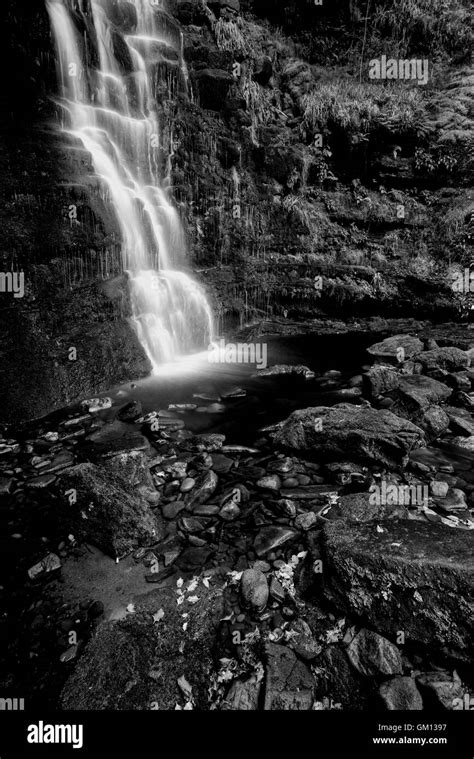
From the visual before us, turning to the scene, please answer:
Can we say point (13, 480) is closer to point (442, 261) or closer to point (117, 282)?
point (117, 282)

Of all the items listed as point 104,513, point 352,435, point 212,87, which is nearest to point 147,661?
point 104,513

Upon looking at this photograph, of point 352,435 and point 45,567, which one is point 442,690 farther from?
point 45,567

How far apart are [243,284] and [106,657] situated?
Answer: 12.1m

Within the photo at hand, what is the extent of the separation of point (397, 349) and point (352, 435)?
Answer: 22.3ft

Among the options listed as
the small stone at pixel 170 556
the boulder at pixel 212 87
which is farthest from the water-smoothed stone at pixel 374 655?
the boulder at pixel 212 87

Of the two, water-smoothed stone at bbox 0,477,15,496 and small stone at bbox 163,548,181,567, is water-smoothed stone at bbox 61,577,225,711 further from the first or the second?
water-smoothed stone at bbox 0,477,15,496

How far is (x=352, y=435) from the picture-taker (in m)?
5.06

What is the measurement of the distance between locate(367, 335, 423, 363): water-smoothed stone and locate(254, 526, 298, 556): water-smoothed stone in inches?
309

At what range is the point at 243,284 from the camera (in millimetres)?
13312

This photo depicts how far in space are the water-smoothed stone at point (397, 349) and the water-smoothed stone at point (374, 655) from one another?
8.80 metres

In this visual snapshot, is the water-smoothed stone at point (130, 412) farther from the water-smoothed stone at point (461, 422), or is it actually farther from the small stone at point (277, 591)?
the water-smoothed stone at point (461, 422)

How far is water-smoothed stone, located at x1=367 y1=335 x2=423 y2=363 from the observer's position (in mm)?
10523

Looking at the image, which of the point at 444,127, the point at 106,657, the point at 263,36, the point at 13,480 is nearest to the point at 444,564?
the point at 106,657

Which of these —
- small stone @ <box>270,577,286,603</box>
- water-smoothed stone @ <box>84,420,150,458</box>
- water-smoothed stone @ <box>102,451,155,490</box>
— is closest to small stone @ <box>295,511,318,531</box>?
small stone @ <box>270,577,286,603</box>
